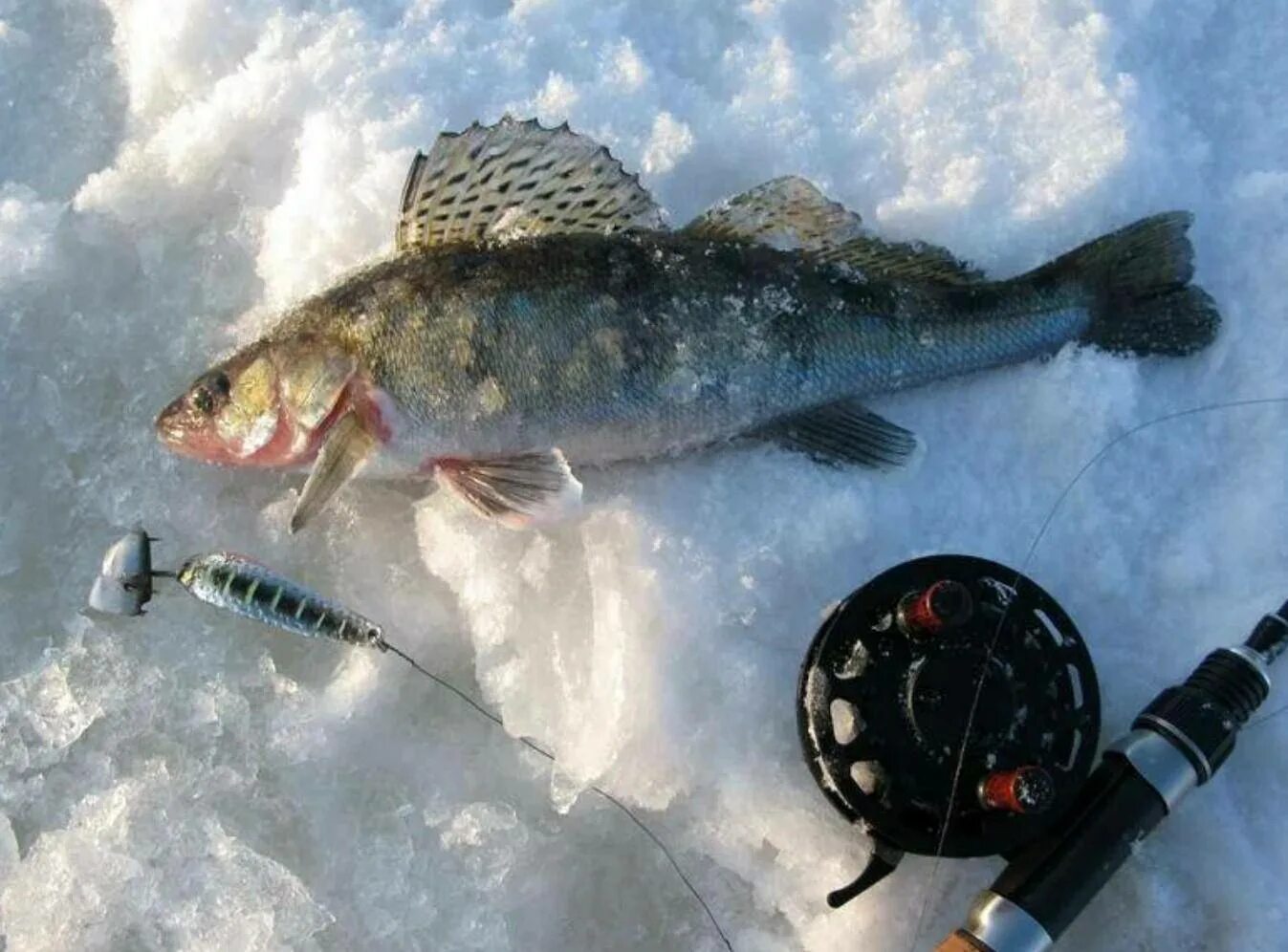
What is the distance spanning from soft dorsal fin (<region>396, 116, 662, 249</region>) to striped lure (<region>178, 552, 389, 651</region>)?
95cm

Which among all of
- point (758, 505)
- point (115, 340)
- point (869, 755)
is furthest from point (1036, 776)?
point (115, 340)

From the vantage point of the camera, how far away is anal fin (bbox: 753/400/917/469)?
2.98m

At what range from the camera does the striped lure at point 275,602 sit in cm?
267

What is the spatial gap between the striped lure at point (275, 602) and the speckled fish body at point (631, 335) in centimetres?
45

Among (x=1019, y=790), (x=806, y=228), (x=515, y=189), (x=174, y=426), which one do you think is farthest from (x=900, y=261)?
(x=174, y=426)

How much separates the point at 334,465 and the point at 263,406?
0.26 m

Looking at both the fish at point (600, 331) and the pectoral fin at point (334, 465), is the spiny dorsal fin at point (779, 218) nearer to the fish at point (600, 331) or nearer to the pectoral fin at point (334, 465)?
the fish at point (600, 331)

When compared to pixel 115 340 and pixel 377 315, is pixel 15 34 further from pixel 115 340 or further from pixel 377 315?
pixel 377 315

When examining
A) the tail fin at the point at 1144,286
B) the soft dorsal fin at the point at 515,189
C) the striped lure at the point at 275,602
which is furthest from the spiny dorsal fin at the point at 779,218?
the striped lure at the point at 275,602

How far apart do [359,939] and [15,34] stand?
2.86m

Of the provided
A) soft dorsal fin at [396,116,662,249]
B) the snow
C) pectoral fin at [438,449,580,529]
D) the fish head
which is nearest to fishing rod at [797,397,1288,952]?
the snow

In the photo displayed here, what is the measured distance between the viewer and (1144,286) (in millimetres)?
2980

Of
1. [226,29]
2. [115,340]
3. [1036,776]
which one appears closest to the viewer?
[1036,776]

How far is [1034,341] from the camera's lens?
3.00 metres
